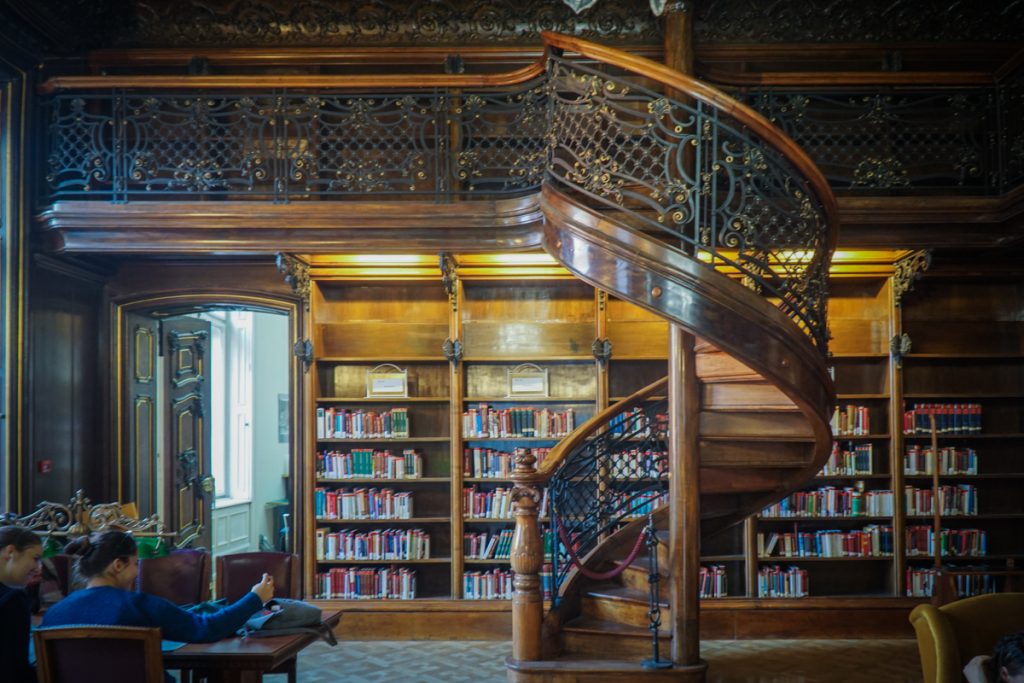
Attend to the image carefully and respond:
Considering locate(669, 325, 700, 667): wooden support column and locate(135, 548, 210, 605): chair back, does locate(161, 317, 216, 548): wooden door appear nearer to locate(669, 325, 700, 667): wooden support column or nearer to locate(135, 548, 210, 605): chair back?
locate(135, 548, 210, 605): chair back

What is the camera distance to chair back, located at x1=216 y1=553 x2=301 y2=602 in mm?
5211

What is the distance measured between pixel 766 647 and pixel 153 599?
4851 mm

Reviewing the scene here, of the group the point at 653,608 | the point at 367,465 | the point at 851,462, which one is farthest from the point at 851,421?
the point at 367,465

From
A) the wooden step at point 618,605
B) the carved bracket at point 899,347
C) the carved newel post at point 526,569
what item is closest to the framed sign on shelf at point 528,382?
the wooden step at point 618,605

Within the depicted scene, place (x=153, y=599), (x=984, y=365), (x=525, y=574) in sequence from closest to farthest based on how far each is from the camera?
(x=153, y=599), (x=525, y=574), (x=984, y=365)

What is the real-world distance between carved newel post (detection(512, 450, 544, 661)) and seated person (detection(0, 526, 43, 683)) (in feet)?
9.00

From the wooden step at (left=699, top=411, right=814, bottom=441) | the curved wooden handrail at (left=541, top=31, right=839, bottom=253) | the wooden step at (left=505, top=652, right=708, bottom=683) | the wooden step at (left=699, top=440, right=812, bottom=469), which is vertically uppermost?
the curved wooden handrail at (left=541, top=31, right=839, bottom=253)

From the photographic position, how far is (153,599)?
3750mm

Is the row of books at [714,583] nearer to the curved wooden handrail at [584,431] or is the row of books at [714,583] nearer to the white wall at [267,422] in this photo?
the curved wooden handrail at [584,431]

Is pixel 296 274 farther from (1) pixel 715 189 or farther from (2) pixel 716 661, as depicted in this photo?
(2) pixel 716 661

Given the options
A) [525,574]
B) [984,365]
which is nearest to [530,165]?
[525,574]

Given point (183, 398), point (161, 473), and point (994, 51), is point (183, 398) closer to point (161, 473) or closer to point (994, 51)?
point (161, 473)

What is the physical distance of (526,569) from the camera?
574 centimetres

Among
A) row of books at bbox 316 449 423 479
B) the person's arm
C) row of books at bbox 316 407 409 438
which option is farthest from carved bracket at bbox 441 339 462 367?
the person's arm
